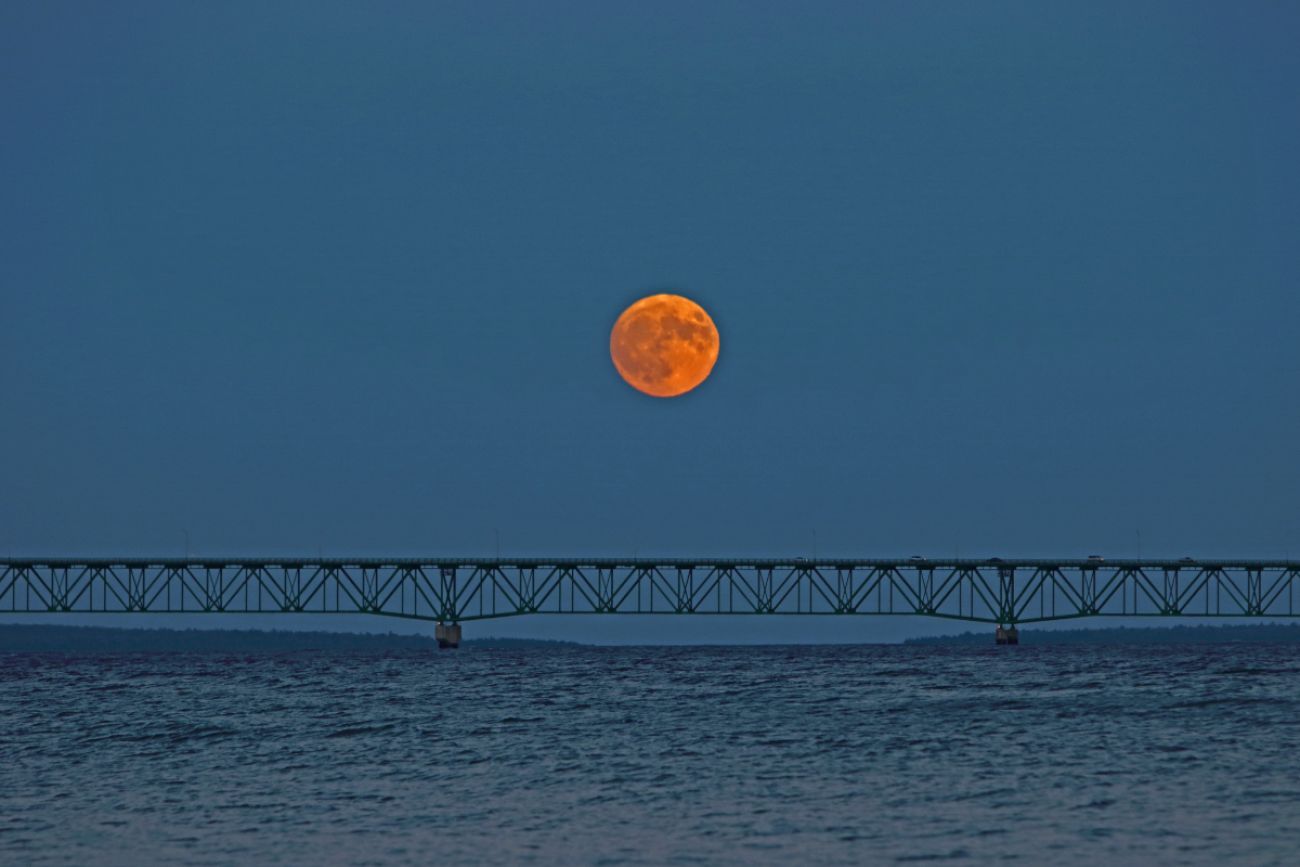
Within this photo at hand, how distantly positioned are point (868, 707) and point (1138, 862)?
34507 millimetres

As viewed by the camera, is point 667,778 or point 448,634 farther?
point 448,634

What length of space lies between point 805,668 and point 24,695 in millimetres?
51565

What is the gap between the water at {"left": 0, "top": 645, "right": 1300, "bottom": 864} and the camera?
2702 centimetres

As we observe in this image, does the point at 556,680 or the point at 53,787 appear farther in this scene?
the point at 556,680

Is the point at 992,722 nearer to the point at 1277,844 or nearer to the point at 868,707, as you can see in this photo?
the point at 868,707

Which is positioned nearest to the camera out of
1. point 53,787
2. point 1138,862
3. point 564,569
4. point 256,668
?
point 1138,862

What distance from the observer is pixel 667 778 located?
3641 centimetres

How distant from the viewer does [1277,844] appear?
25.7 metres

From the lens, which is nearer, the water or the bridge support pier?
the water

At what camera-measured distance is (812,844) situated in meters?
26.9

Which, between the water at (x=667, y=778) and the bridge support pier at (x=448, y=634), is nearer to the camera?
the water at (x=667, y=778)

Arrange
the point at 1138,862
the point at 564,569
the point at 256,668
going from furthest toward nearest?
the point at 564,569, the point at 256,668, the point at 1138,862

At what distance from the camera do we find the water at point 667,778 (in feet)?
88.6

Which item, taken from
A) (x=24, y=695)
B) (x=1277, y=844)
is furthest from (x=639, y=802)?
(x=24, y=695)
